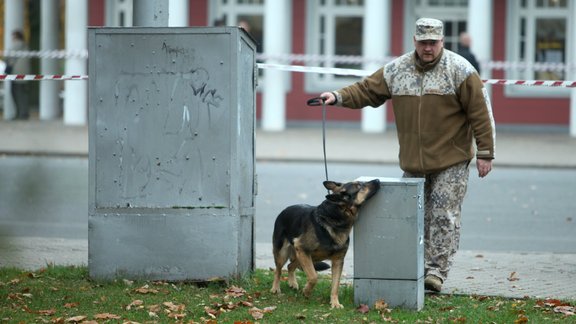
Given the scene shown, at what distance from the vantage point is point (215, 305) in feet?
23.8

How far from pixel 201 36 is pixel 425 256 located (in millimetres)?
2226

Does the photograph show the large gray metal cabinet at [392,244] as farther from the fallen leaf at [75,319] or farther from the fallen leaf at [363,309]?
the fallen leaf at [75,319]

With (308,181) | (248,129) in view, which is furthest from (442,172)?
(308,181)

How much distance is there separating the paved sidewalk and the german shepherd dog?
111cm

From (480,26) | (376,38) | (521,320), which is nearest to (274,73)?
(376,38)

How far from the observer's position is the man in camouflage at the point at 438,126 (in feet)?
25.8

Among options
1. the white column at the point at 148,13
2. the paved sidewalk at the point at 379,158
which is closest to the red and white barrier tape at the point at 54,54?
the paved sidewalk at the point at 379,158

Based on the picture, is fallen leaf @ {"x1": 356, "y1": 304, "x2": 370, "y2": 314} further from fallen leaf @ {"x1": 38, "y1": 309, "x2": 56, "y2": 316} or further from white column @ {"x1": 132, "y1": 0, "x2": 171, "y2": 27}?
white column @ {"x1": 132, "y1": 0, "x2": 171, "y2": 27}

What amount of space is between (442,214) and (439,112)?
0.72 m

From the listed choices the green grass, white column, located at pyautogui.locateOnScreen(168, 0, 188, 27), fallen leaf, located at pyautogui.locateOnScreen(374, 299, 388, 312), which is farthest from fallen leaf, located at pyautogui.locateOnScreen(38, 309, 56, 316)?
white column, located at pyautogui.locateOnScreen(168, 0, 188, 27)

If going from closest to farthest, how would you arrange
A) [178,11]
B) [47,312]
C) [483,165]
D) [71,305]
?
[47,312], [71,305], [483,165], [178,11]

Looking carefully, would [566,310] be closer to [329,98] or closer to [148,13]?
[329,98]

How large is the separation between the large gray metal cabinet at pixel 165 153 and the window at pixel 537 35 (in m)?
20.9

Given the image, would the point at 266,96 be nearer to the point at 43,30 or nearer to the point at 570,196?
the point at 43,30
